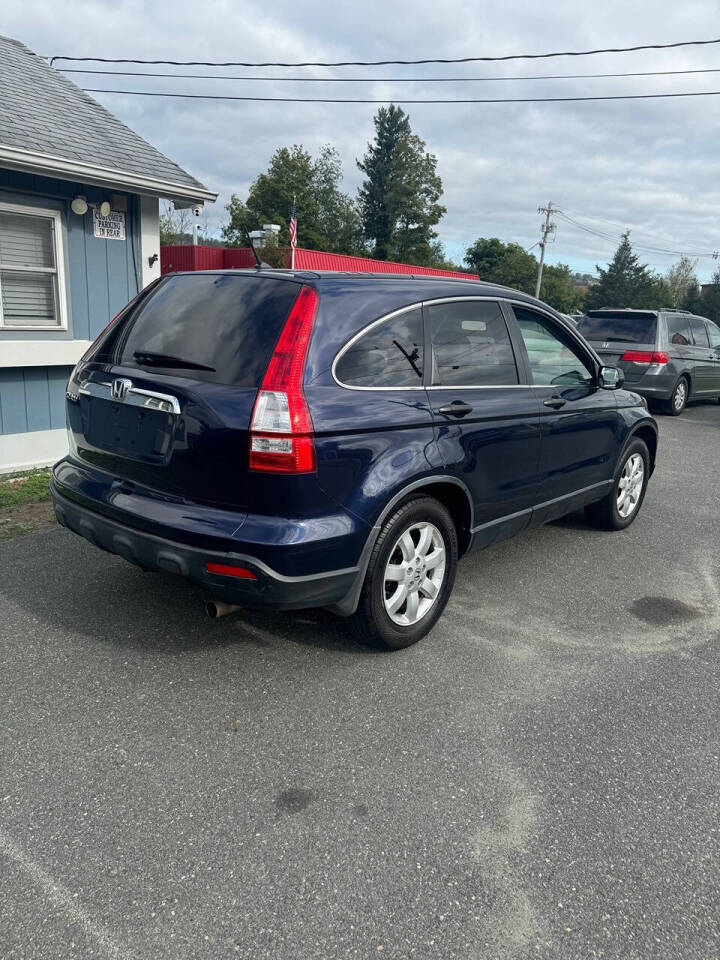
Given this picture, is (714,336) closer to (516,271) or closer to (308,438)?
(308,438)

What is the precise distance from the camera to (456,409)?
3.68 m

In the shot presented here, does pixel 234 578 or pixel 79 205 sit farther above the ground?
pixel 79 205

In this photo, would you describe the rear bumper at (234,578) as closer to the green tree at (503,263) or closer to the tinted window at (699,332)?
the tinted window at (699,332)

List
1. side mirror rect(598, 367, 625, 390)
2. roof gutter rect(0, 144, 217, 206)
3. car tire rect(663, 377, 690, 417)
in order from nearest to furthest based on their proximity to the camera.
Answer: side mirror rect(598, 367, 625, 390) < roof gutter rect(0, 144, 217, 206) < car tire rect(663, 377, 690, 417)

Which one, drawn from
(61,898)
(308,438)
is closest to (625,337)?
(308,438)

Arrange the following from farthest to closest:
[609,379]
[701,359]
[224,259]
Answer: [224,259] < [701,359] < [609,379]

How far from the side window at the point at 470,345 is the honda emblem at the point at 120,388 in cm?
143

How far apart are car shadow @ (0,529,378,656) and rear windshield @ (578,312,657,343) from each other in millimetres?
9433

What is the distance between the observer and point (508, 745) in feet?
9.72

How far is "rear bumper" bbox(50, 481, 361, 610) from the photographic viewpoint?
A: 9.77 ft

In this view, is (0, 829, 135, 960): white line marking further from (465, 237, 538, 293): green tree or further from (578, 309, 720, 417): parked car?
(465, 237, 538, 293): green tree

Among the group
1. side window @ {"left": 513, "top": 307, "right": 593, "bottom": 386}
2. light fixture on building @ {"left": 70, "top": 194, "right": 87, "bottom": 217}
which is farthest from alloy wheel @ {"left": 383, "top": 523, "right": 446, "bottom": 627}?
light fixture on building @ {"left": 70, "top": 194, "right": 87, "bottom": 217}

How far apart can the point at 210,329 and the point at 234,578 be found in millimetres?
1097

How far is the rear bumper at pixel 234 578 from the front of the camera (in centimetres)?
298
